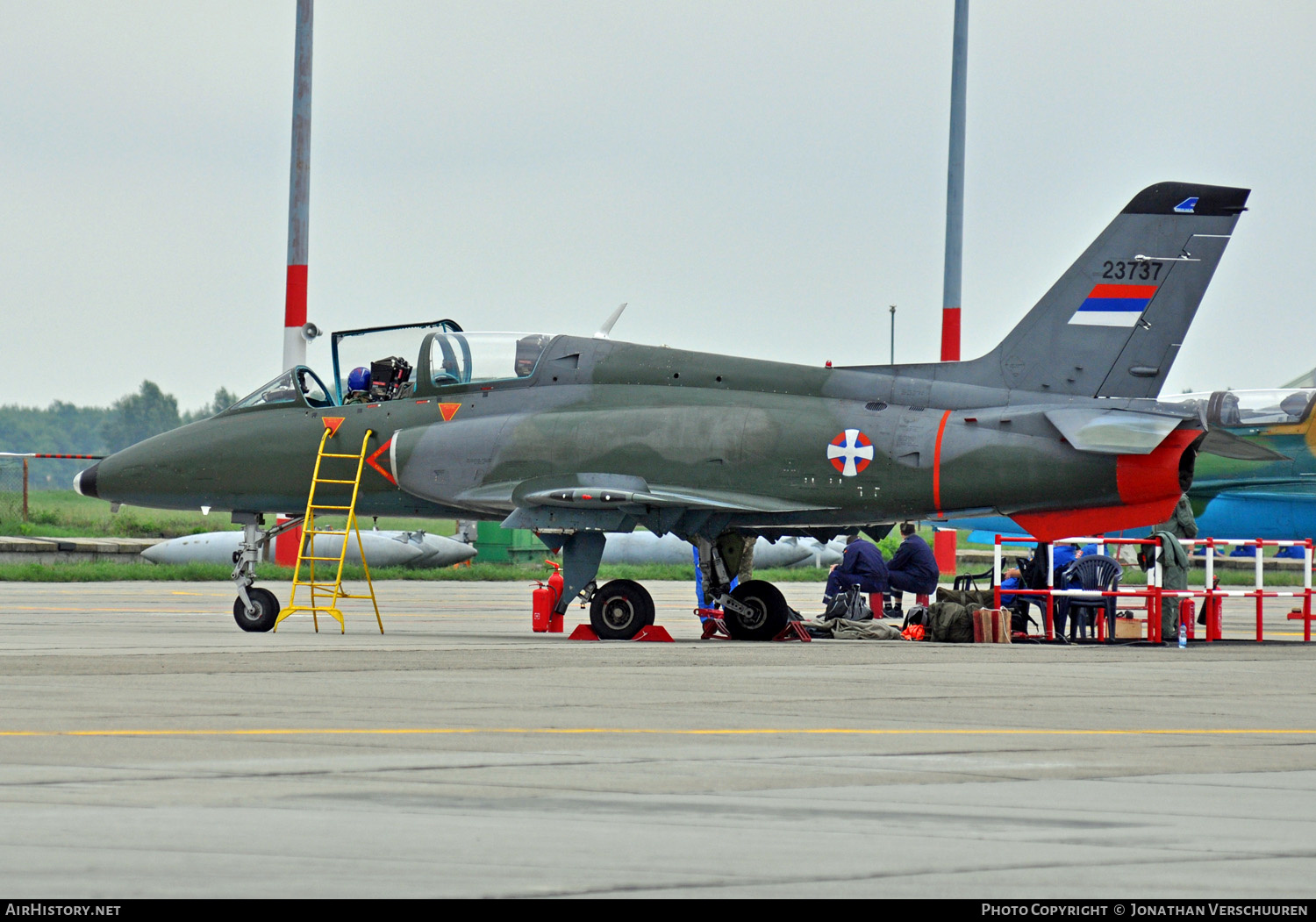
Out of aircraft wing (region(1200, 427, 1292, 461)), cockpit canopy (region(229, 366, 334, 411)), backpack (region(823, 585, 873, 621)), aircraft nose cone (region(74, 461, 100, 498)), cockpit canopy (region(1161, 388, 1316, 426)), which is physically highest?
cockpit canopy (region(1161, 388, 1316, 426))

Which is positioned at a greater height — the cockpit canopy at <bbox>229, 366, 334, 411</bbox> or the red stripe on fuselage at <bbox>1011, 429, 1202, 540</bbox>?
the cockpit canopy at <bbox>229, 366, 334, 411</bbox>

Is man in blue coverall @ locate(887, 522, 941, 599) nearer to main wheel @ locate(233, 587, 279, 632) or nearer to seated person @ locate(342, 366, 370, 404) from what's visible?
seated person @ locate(342, 366, 370, 404)

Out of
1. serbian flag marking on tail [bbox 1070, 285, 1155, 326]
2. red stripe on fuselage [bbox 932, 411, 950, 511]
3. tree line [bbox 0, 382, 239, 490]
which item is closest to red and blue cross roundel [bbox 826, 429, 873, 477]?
red stripe on fuselage [bbox 932, 411, 950, 511]

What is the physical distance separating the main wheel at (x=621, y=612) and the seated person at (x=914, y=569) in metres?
4.88

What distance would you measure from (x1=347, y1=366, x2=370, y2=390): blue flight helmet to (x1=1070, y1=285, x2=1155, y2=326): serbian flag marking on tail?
790 centimetres

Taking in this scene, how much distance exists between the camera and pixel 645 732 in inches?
321

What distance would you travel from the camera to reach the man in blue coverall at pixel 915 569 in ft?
69.8

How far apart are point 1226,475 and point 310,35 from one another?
17695 mm

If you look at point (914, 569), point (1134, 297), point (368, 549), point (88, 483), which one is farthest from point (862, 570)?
point (368, 549)

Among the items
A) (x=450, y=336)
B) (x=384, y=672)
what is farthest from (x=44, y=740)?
(x=450, y=336)

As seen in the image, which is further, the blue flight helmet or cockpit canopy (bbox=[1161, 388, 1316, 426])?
cockpit canopy (bbox=[1161, 388, 1316, 426])

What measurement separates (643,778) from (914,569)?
50.3 feet

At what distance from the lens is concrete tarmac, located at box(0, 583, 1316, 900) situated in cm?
448

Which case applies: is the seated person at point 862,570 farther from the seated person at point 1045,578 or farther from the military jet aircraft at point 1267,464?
the military jet aircraft at point 1267,464
